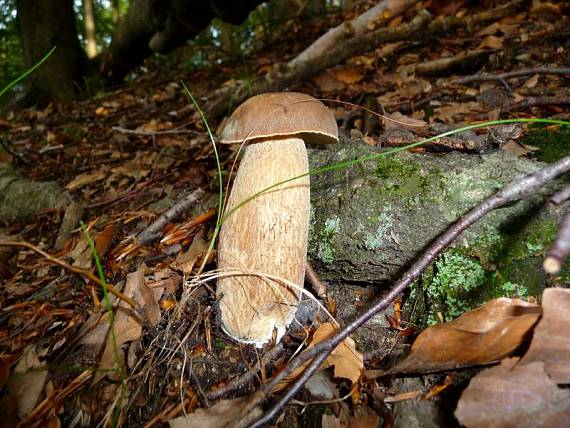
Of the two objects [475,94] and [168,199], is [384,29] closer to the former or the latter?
[475,94]

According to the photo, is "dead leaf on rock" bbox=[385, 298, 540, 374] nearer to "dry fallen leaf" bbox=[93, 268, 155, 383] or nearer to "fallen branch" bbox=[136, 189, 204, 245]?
"dry fallen leaf" bbox=[93, 268, 155, 383]

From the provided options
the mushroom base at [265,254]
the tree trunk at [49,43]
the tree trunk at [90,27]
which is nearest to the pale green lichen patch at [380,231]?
the mushroom base at [265,254]

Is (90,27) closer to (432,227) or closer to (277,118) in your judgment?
(277,118)

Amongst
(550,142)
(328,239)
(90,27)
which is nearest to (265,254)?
(328,239)

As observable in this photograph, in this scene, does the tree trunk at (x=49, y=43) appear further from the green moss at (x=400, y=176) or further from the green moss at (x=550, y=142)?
the green moss at (x=550, y=142)

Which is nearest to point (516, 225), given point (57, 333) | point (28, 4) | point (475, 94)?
point (475, 94)

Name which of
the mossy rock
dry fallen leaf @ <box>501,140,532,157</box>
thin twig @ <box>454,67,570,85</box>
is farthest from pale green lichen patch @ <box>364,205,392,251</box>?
thin twig @ <box>454,67,570,85</box>
